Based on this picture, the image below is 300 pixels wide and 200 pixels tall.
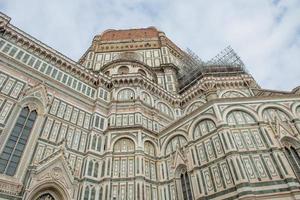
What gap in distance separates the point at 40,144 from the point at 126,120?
8.44 meters

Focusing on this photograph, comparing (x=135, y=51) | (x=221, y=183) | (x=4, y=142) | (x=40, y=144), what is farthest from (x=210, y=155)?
(x=135, y=51)

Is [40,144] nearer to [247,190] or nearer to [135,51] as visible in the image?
[247,190]

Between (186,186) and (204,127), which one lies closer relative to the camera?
(186,186)

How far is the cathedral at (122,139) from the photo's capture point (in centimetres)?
1528

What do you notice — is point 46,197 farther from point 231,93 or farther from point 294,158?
point 231,93

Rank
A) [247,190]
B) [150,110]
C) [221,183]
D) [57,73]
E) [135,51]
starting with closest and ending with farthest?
[247,190]
[221,183]
[57,73]
[150,110]
[135,51]

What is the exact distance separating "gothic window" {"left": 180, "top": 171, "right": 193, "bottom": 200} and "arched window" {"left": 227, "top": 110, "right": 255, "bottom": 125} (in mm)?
5753

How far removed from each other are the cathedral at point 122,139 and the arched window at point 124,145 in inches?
3.7

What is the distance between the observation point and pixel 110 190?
17828mm

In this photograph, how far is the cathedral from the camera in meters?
15.3

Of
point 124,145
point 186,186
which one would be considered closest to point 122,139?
point 124,145

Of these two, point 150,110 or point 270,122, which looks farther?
point 150,110

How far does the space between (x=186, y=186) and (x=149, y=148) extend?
17.3 feet

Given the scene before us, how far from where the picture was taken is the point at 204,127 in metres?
19.0
